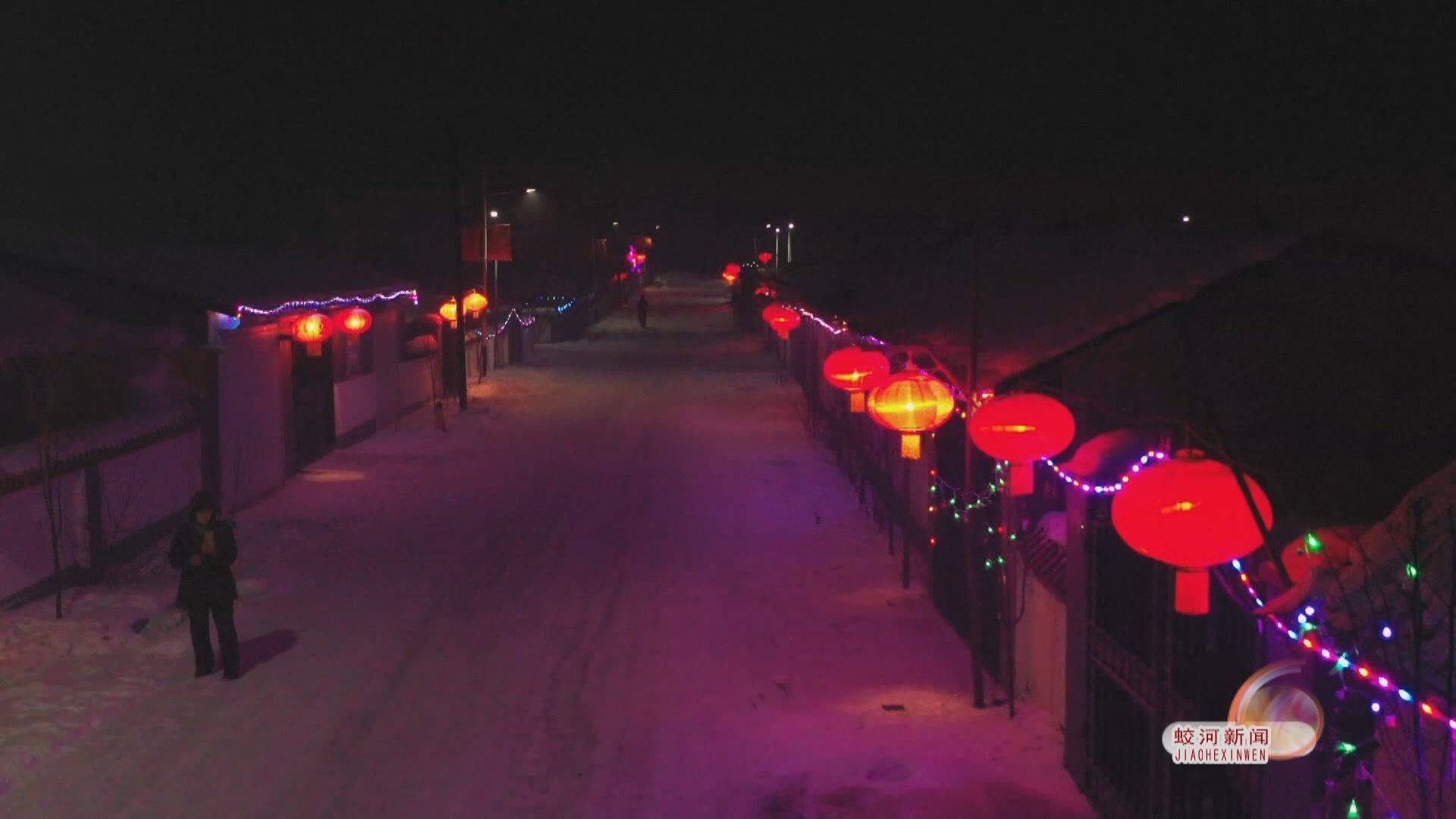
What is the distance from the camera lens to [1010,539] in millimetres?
9961

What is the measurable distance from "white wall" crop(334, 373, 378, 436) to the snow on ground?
4.25 metres

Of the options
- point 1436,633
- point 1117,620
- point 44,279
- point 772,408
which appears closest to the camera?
point 1436,633

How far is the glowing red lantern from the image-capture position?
32.5 metres

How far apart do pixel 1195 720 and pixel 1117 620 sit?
1.12 meters

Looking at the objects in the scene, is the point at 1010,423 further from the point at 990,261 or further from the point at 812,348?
the point at 812,348

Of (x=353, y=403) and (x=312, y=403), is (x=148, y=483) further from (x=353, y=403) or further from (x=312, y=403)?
(x=353, y=403)

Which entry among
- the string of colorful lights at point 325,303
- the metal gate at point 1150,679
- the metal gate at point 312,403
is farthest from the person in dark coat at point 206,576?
the metal gate at point 312,403

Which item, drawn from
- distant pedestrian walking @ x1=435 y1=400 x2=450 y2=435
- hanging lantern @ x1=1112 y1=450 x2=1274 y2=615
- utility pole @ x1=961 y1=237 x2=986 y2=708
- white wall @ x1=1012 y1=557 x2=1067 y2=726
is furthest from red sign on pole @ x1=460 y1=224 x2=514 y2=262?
hanging lantern @ x1=1112 y1=450 x2=1274 y2=615

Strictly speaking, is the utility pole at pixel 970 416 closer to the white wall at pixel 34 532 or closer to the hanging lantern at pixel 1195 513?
the hanging lantern at pixel 1195 513

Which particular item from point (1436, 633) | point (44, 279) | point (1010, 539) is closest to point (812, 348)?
point (44, 279)

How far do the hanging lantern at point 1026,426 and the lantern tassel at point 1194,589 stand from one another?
2.46m

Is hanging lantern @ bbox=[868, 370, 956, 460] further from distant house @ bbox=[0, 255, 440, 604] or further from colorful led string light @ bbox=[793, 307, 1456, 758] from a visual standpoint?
distant house @ bbox=[0, 255, 440, 604]

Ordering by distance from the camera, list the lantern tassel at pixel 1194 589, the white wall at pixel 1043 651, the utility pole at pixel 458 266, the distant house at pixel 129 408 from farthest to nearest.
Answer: the utility pole at pixel 458 266 → the distant house at pixel 129 408 → the white wall at pixel 1043 651 → the lantern tassel at pixel 1194 589

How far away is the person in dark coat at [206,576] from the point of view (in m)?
10.4
